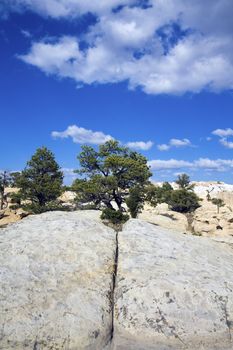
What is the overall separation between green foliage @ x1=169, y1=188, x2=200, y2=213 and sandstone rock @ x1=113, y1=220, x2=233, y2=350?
2553 inches

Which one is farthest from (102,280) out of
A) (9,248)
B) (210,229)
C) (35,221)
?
(210,229)

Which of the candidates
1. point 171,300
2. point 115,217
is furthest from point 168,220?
point 171,300

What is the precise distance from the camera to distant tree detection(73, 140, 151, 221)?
58.1 meters

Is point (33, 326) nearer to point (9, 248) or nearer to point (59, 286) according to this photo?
point (59, 286)

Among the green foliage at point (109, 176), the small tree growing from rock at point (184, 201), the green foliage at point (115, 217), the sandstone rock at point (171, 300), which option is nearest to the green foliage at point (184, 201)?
the small tree growing from rock at point (184, 201)

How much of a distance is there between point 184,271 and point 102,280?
13.2 feet

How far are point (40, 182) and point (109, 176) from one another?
12.1m

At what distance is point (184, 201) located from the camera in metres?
83.6

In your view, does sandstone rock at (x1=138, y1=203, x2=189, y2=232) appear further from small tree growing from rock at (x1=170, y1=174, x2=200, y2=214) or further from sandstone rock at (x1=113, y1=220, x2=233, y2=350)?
sandstone rock at (x1=113, y1=220, x2=233, y2=350)

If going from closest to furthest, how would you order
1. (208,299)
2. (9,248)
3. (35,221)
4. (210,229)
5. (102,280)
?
(208,299) < (102,280) < (9,248) < (35,221) < (210,229)

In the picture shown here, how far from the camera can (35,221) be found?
2148 cm

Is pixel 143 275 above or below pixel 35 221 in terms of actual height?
below

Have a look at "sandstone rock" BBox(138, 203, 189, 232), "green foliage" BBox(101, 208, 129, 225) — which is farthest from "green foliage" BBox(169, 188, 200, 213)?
"green foliage" BBox(101, 208, 129, 225)

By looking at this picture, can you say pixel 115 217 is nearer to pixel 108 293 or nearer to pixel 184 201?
pixel 108 293
